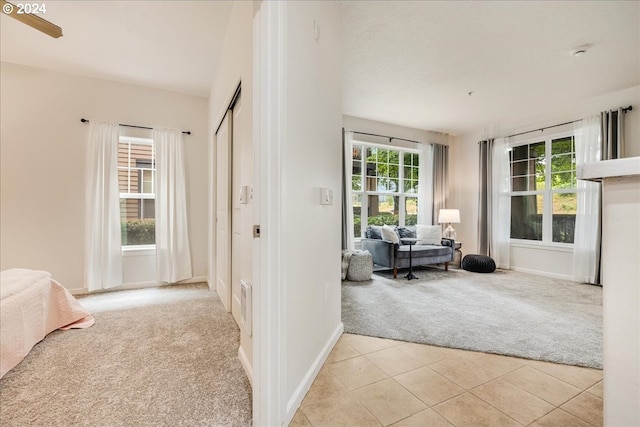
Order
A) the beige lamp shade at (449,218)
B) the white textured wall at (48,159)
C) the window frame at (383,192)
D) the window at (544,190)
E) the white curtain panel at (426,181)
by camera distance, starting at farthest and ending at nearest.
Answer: the white curtain panel at (426,181) < the beige lamp shade at (449,218) < the window frame at (383,192) < the window at (544,190) < the white textured wall at (48,159)

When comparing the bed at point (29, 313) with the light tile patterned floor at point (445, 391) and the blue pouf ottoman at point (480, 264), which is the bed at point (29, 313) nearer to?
the light tile patterned floor at point (445, 391)

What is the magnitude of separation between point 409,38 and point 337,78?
1.17m

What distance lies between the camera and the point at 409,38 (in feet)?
9.11

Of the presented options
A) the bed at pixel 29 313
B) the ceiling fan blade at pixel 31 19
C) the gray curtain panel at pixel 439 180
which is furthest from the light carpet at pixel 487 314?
the ceiling fan blade at pixel 31 19

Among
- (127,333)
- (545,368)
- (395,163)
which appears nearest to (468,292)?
(545,368)

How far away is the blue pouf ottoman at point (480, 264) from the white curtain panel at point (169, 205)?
15.6ft

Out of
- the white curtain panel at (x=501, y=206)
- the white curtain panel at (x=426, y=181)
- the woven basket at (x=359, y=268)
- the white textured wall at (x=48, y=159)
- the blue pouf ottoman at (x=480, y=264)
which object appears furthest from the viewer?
the white curtain panel at (x=426, y=181)

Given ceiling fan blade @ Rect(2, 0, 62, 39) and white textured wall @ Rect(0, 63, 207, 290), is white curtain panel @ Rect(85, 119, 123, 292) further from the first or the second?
ceiling fan blade @ Rect(2, 0, 62, 39)

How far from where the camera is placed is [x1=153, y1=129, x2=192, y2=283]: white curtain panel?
3783 mm

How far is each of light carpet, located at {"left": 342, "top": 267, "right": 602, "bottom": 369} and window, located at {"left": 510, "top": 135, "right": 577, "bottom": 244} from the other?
3.05 feet

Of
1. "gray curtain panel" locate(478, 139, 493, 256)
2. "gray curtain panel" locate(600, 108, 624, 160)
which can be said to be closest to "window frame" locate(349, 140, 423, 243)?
"gray curtain panel" locate(478, 139, 493, 256)

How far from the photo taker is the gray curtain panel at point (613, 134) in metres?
3.79

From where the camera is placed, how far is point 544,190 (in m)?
4.77

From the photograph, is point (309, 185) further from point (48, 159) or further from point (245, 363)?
point (48, 159)
